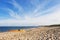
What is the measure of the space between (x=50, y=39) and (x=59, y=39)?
2.51ft

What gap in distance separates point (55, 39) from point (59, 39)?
342 mm

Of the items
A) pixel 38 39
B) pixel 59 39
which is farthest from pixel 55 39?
pixel 38 39

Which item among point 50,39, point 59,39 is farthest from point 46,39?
point 59,39

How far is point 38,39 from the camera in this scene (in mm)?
12195

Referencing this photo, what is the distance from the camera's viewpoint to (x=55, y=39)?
38.2 ft

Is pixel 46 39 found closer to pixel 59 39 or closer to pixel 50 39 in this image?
pixel 50 39

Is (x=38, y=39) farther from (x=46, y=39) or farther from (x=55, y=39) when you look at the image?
(x=55, y=39)

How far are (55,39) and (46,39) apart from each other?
2.54 feet

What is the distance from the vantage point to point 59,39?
11.5m

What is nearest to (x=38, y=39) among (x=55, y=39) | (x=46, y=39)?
(x=46, y=39)

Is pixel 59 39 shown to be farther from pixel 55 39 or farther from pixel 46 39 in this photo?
pixel 46 39

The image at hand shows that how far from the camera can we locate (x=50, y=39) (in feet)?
38.0

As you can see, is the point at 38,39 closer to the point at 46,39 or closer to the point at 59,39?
the point at 46,39

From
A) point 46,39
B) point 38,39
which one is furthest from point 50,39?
point 38,39
